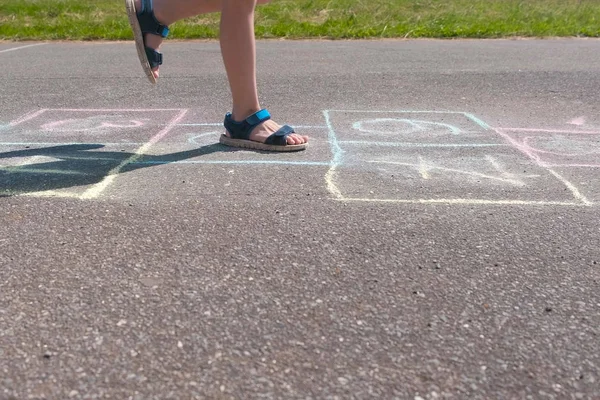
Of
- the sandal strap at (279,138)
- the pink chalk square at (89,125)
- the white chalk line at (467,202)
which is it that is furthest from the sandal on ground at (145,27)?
the white chalk line at (467,202)

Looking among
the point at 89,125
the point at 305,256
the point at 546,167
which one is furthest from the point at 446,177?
the point at 89,125

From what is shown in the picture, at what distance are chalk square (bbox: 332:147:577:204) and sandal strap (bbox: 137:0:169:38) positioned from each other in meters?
1.24

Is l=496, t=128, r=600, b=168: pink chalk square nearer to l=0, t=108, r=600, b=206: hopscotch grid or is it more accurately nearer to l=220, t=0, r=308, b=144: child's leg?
l=0, t=108, r=600, b=206: hopscotch grid

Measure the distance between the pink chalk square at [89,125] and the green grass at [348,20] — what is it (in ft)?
18.9

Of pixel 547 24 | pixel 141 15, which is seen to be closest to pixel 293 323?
pixel 141 15

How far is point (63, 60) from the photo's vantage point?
7.50m

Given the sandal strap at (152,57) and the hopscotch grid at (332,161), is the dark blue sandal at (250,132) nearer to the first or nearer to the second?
the hopscotch grid at (332,161)

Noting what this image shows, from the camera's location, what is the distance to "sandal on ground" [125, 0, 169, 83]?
3.46 metres

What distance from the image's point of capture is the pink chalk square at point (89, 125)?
12.5 ft

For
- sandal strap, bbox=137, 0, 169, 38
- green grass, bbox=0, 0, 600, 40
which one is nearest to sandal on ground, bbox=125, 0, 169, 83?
sandal strap, bbox=137, 0, 169, 38

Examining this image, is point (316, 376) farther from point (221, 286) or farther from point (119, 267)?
point (119, 267)

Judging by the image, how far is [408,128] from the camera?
4031 mm

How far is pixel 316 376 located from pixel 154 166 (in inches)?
74.0

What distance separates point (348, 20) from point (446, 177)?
28.1 feet
